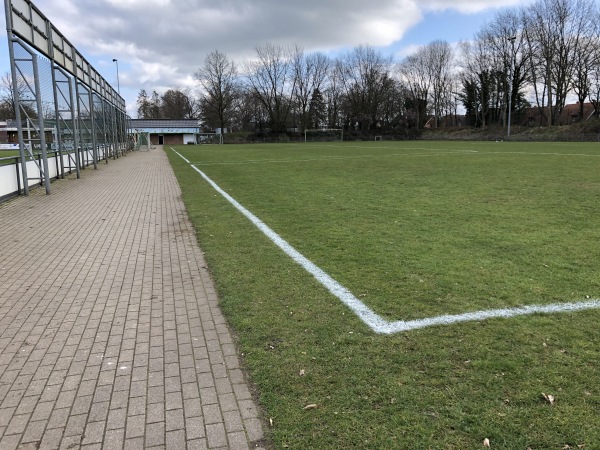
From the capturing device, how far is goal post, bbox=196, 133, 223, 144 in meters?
85.2

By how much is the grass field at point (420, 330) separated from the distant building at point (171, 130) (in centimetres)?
8692

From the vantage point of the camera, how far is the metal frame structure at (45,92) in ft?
42.3

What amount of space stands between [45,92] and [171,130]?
79363 mm

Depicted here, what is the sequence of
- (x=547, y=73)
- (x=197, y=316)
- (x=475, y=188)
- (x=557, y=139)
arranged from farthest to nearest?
(x=547, y=73), (x=557, y=139), (x=475, y=188), (x=197, y=316)

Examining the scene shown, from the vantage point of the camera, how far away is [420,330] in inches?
146

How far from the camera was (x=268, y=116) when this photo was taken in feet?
305

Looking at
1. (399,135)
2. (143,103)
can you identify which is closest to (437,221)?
(399,135)

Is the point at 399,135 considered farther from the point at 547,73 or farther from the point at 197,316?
the point at 197,316

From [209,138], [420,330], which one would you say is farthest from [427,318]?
[209,138]

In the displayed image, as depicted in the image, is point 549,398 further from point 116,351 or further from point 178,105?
point 178,105

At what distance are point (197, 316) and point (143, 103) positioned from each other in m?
116

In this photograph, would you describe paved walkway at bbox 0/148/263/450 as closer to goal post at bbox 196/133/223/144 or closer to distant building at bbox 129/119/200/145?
goal post at bbox 196/133/223/144

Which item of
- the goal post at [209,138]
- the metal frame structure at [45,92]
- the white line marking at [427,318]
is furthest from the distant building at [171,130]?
the white line marking at [427,318]

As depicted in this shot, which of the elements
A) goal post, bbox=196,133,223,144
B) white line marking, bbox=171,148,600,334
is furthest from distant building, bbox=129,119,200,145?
white line marking, bbox=171,148,600,334
